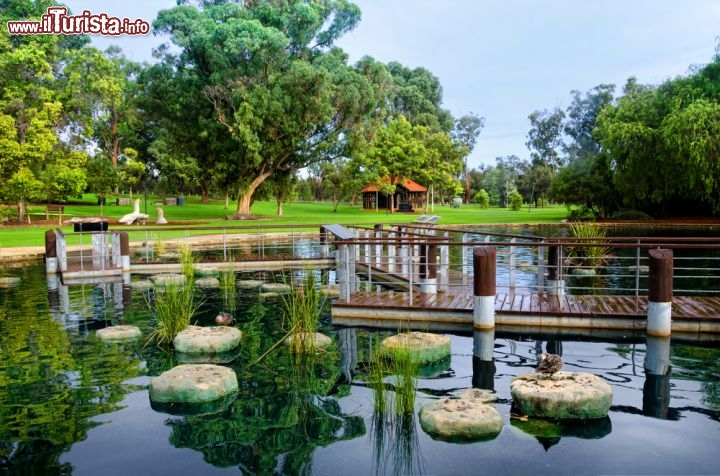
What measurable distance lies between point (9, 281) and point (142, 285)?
12.1ft

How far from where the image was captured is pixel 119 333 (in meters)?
8.31

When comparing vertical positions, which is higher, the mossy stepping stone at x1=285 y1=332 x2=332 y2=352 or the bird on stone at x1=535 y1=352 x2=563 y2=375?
the bird on stone at x1=535 y1=352 x2=563 y2=375

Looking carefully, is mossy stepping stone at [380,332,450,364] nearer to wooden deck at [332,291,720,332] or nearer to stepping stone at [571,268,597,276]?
wooden deck at [332,291,720,332]

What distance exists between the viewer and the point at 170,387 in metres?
5.76

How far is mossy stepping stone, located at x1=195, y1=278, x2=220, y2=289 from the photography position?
13.1 m

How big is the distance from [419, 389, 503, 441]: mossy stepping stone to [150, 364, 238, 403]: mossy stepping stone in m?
2.12

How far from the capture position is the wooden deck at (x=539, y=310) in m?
8.28

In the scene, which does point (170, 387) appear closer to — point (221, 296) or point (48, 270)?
point (221, 296)

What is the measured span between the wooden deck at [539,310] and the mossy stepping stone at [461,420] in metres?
3.50

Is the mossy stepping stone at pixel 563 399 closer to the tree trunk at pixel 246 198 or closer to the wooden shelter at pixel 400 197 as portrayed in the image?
the tree trunk at pixel 246 198

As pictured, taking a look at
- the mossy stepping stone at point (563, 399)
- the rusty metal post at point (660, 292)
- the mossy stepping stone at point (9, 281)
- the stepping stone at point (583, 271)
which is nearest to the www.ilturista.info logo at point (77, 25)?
the mossy stepping stone at point (9, 281)

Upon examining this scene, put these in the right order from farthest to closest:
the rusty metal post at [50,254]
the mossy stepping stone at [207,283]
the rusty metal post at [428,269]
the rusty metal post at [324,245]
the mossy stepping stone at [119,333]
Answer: the rusty metal post at [324,245] < the rusty metal post at [50,254] < the mossy stepping stone at [207,283] < the rusty metal post at [428,269] < the mossy stepping stone at [119,333]

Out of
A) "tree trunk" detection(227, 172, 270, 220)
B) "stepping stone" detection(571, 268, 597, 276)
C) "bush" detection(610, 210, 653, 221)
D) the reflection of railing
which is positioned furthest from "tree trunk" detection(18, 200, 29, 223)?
"bush" detection(610, 210, 653, 221)

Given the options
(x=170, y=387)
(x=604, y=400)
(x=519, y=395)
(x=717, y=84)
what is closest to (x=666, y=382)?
(x=604, y=400)
